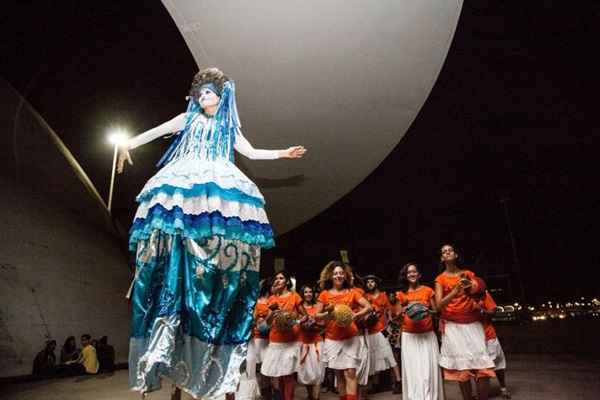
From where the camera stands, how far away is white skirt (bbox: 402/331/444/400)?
13.0ft

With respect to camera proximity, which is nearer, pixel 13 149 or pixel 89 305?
pixel 13 149

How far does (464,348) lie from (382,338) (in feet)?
5.60

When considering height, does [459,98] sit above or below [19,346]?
above

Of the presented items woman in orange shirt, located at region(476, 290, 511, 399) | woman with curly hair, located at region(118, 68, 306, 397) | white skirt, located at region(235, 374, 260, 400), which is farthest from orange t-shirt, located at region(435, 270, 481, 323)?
woman with curly hair, located at region(118, 68, 306, 397)

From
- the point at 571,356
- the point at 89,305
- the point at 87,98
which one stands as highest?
the point at 87,98

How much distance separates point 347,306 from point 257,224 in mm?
2618

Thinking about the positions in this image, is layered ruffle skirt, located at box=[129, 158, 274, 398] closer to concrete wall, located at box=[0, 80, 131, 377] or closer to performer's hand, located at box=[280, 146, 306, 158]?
performer's hand, located at box=[280, 146, 306, 158]

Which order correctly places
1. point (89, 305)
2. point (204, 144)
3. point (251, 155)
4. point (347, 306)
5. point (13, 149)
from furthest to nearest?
point (89, 305)
point (13, 149)
point (347, 306)
point (251, 155)
point (204, 144)

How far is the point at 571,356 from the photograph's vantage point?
7.25m

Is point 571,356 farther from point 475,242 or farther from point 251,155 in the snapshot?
point 251,155

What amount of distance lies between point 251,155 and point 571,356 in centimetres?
792

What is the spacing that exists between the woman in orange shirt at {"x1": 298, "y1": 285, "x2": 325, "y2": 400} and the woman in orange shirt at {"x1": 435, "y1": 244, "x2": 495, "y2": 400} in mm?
1460

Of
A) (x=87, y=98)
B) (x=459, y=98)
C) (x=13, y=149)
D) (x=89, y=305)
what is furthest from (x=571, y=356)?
(x=13, y=149)

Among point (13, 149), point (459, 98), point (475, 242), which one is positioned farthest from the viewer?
point (475, 242)
